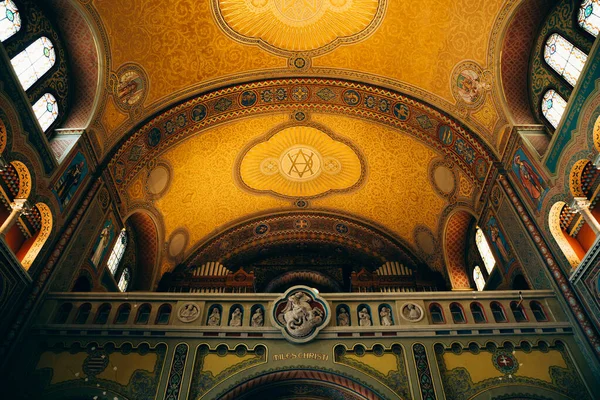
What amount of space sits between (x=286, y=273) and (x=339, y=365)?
8164mm

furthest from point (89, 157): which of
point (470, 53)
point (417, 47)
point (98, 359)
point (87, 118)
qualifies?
point (470, 53)

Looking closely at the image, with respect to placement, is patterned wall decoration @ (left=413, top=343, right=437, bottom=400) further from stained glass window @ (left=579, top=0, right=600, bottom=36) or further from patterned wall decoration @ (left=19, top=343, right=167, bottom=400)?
stained glass window @ (left=579, top=0, right=600, bottom=36)

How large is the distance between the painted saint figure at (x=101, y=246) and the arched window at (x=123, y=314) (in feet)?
7.53

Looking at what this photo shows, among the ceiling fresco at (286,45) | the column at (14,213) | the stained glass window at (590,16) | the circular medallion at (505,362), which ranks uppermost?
the ceiling fresco at (286,45)

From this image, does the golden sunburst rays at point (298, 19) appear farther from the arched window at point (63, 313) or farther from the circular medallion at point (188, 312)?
the arched window at point (63, 313)

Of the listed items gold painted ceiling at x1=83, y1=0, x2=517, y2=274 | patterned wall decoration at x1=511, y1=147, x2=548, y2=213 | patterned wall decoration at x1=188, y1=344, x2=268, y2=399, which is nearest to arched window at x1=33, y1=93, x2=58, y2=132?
gold painted ceiling at x1=83, y1=0, x2=517, y2=274

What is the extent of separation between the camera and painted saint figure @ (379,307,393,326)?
32.3 feet

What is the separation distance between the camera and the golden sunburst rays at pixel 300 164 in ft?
49.5

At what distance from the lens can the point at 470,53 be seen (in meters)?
11.9

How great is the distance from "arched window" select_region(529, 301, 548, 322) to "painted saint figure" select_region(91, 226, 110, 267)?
35.5 feet

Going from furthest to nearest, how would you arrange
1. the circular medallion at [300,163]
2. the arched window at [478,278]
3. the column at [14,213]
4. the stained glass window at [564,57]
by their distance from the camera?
the circular medallion at [300,163] → the arched window at [478,278] → the stained glass window at [564,57] → the column at [14,213]

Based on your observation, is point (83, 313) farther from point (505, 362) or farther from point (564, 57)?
point (564, 57)

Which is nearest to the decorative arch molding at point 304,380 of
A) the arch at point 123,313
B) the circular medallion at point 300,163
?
the arch at point 123,313

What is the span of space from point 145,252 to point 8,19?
8039 mm
